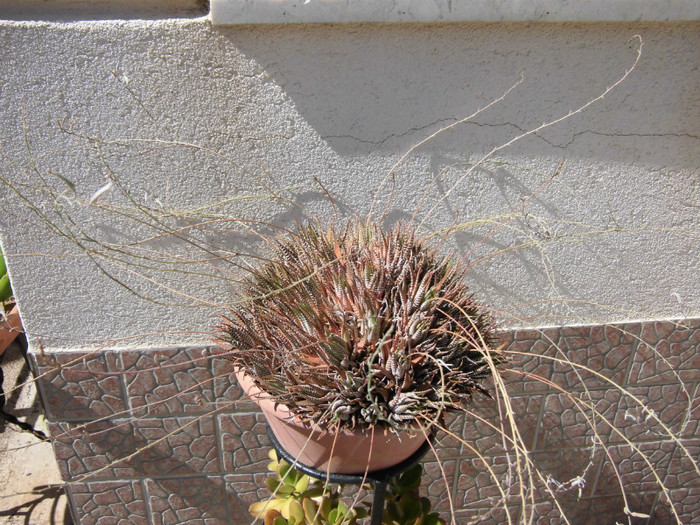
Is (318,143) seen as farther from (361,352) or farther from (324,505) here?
(324,505)

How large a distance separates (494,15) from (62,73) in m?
0.99

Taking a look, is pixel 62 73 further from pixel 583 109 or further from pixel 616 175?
pixel 616 175

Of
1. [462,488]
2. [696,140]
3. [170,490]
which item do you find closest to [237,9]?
[696,140]

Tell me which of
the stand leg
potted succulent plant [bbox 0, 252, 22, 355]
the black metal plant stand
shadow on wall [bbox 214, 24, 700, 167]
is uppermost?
shadow on wall [bbox 214, 24, 700, 167]

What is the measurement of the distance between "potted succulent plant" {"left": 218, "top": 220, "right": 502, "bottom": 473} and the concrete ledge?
1.71ft

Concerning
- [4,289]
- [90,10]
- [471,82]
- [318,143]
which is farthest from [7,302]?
[471,82]

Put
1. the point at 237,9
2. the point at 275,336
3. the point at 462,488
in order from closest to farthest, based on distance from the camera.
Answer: the point at 275,336 → the point at 237,9 → the point at 462,488

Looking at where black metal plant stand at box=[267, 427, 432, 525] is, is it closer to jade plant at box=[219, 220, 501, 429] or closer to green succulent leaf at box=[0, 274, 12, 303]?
jade plant at box=[219, 220, 501, 429]

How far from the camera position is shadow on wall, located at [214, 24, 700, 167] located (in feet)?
4.25

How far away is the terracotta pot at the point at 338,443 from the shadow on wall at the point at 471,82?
0.66m

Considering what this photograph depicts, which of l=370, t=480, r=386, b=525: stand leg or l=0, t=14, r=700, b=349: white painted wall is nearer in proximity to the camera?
l=370, t=480, r=386, b=525: stand leg

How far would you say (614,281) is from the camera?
62.1 inches

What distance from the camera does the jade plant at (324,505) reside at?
3.85 ft

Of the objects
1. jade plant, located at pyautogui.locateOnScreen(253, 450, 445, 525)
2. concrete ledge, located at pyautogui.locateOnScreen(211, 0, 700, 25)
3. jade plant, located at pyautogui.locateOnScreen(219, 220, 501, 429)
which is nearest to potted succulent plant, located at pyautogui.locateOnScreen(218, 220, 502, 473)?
jade plant, located at pyautogui.locateOnScreen(219, 220, 501, 429)
